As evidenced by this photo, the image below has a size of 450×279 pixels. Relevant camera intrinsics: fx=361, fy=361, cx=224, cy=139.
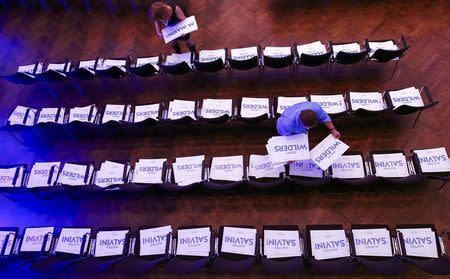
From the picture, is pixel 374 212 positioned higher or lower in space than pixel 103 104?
lower

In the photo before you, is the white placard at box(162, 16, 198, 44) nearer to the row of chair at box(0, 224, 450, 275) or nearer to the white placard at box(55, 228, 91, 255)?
the row of chair at box(0, 224, 450, 275)

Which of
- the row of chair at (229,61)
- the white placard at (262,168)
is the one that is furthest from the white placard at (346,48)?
the white placard at (262,168)

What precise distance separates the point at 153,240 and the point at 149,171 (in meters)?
0.92

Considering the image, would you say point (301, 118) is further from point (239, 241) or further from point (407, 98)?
point (407, 98)

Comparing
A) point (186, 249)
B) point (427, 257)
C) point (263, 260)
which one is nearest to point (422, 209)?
point (427, 257)

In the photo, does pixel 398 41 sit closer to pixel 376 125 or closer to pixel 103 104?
pixel 376 125

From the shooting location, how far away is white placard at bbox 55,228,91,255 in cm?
453

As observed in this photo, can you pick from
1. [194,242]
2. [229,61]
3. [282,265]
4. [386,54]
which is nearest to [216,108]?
[229,61]

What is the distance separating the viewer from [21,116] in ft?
18.5

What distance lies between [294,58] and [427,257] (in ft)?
10.2

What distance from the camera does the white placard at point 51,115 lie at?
5543mm

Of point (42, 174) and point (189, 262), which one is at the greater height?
point (42, 174)

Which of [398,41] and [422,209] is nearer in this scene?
[422,209]

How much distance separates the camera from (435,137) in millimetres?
5008
